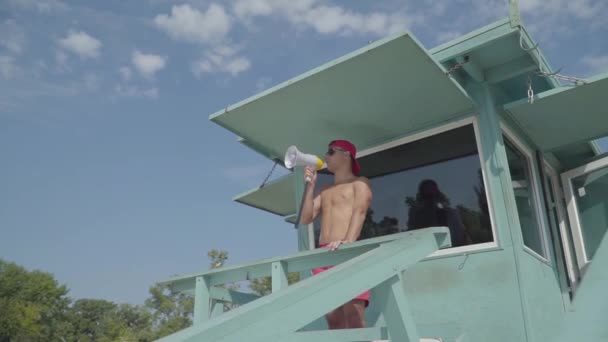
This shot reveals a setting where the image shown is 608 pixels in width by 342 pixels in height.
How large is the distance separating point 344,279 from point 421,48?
2463mm

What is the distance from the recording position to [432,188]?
4.90m

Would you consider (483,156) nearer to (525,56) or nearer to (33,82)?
(525,56)

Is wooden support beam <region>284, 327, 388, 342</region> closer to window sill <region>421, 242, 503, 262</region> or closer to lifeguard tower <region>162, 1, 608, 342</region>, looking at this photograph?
lifeguard tower <region>162, 1, 608, 342</region>

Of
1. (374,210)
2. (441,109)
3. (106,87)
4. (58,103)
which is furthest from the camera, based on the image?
(58,103)

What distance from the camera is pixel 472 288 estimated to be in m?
4.16

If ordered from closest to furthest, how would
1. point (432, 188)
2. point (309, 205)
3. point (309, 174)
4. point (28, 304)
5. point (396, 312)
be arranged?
point (396, 312) → point (309, 174) → point (309, 205) → point (432, 188) → point (28, 304)

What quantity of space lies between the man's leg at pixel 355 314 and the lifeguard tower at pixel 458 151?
159 millimetres

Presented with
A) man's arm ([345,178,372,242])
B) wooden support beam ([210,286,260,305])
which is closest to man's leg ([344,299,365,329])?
man's arm ([345,178,372,242])

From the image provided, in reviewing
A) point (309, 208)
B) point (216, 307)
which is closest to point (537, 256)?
point (309, 208)

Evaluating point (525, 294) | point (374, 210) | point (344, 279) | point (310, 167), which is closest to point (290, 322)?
point (344, 279)

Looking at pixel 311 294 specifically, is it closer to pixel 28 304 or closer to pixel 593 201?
pixel 593 201

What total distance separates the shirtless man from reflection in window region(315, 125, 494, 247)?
1.20 metres

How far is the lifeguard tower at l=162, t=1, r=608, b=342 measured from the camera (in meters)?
3.90

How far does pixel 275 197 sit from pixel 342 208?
371 centimetres
